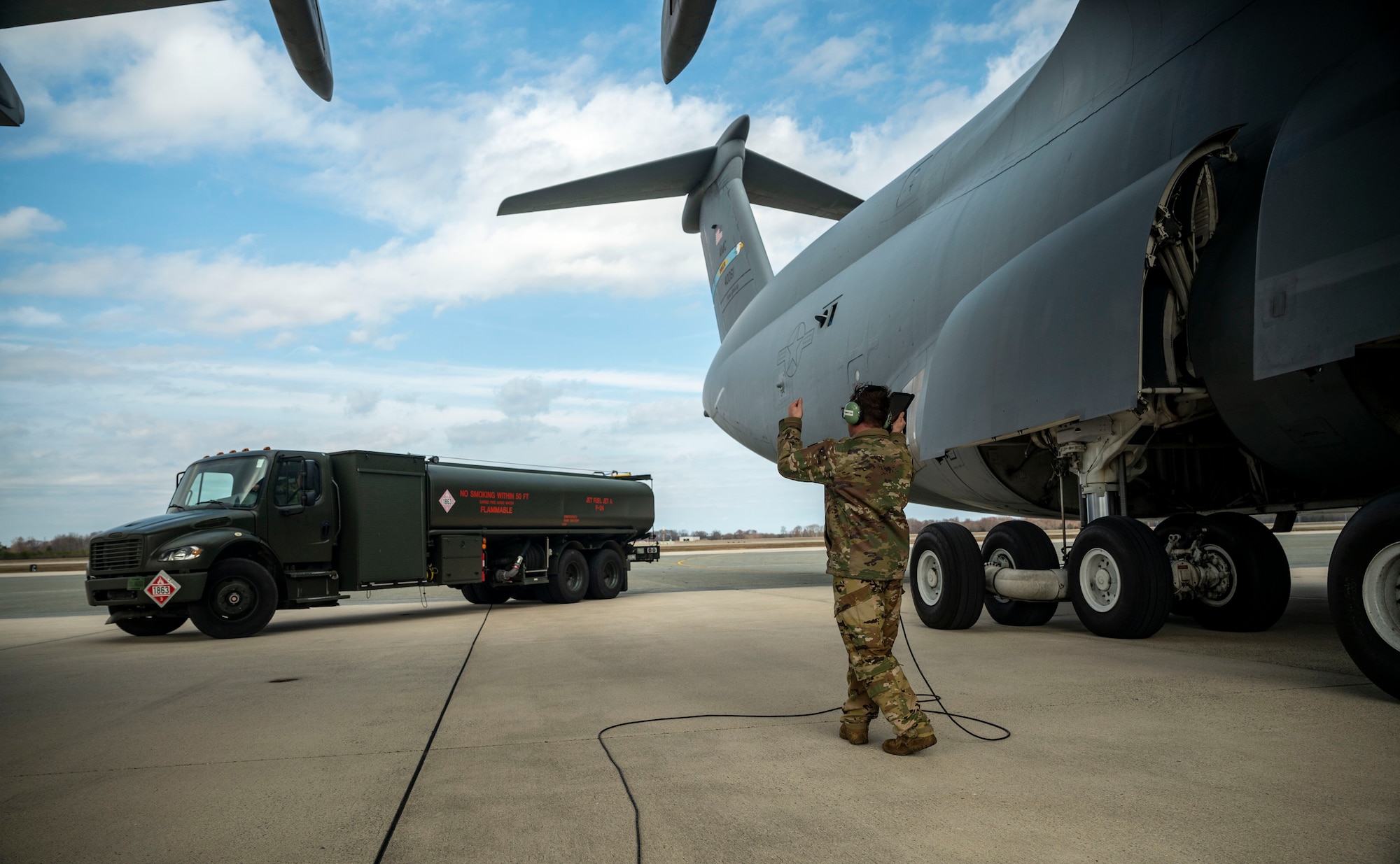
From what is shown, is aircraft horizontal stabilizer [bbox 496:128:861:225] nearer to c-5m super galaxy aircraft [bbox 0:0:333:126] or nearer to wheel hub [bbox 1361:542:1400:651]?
c-5m super galaxy aircraft [bbox 0:0:333:126]

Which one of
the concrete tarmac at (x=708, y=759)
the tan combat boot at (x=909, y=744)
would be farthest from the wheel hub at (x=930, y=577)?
the tan combat boot at (x=909, y=744)

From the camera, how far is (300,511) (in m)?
12.0

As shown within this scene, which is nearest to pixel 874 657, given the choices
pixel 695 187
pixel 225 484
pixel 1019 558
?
pixel 1019 558

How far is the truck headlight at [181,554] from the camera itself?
1051 cm

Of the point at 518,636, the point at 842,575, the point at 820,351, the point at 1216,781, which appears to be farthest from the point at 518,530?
the point at 1216,781

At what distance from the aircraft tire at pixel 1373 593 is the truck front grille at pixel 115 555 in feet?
A: 39.5

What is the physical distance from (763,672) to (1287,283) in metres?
4.45

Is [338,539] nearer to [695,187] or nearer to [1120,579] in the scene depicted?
[1120,579]

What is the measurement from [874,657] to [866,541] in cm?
58

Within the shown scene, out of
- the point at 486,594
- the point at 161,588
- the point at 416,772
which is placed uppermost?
the point at 161,588

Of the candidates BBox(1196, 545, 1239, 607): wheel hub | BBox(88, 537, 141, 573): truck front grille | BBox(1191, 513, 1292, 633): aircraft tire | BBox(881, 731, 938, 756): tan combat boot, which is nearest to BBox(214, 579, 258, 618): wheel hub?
BBox(88, 537, 141, 573): truck front grille

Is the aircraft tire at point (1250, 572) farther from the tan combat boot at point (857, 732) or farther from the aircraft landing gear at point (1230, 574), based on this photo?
the tan combat boot at point (857, 732)

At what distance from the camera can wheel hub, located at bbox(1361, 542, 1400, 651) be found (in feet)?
15.8

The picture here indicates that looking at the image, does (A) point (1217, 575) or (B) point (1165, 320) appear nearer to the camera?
(B) point (1165, 320)
